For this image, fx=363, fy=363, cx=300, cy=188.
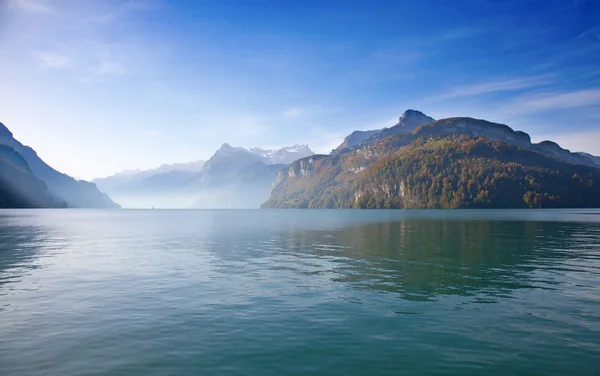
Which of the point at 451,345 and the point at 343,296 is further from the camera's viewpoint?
the point at 343,296

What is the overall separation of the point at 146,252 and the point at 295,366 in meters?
44.6

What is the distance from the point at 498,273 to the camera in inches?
1374

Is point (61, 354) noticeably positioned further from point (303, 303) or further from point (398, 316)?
point (398, 316)

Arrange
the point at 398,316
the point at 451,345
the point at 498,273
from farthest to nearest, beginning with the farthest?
the point at 498,273
the point at 398,316
the point at 451,345

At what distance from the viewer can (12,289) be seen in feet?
97.2

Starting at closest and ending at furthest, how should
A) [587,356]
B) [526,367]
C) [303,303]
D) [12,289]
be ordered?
[526,367], [587,356], [303,303], [12,289]

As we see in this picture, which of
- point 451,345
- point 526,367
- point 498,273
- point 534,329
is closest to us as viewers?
point 526,367

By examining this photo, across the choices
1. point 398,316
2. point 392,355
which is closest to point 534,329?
point 398,316

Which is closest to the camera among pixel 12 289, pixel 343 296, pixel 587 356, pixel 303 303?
pixel 587 356

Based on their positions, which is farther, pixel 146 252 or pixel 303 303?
pixel 146 252

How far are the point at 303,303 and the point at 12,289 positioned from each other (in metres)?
24.2

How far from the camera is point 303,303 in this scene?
2494cm

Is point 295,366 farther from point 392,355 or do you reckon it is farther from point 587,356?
point 587,356

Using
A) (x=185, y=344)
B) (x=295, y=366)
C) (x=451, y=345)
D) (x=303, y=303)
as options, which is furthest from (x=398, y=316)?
(x=185, y=344)
